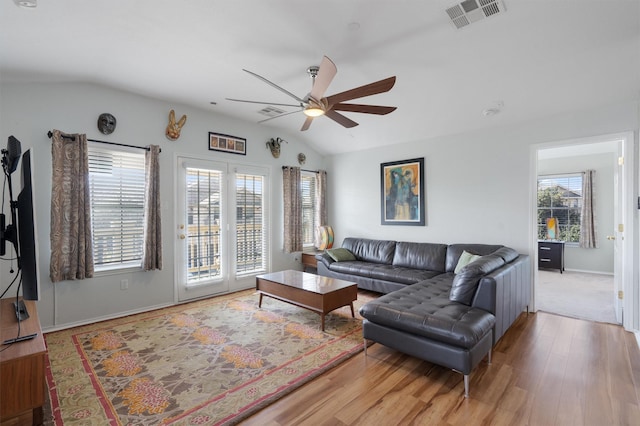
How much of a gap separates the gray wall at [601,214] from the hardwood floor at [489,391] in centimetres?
424

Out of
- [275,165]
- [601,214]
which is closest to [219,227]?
[275,165]

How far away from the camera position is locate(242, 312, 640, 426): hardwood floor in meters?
2.01

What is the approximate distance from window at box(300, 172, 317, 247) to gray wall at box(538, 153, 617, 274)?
5668 millimetres

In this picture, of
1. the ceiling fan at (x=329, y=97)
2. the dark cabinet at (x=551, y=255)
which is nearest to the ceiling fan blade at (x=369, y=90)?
the ceiling fan at (x=329, y=97)

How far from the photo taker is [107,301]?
12.6ft

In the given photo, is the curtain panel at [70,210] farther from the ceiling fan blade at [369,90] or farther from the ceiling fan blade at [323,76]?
the ceiling fan blade at [369,90]

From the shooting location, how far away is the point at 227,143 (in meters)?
4.98

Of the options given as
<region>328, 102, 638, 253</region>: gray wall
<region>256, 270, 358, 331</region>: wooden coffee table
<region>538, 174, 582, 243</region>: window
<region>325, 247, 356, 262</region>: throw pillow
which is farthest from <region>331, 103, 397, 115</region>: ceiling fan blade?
<region>538, 174, 582, 243</region>: window

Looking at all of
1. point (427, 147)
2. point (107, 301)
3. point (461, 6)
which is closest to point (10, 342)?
point (107, 301)

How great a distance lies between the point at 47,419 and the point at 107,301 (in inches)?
81.0

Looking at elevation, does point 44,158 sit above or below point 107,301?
above

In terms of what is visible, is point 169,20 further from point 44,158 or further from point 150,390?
point 150,390

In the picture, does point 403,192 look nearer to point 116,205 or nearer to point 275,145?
point 275,145

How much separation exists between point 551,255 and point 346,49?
646 centimetres
